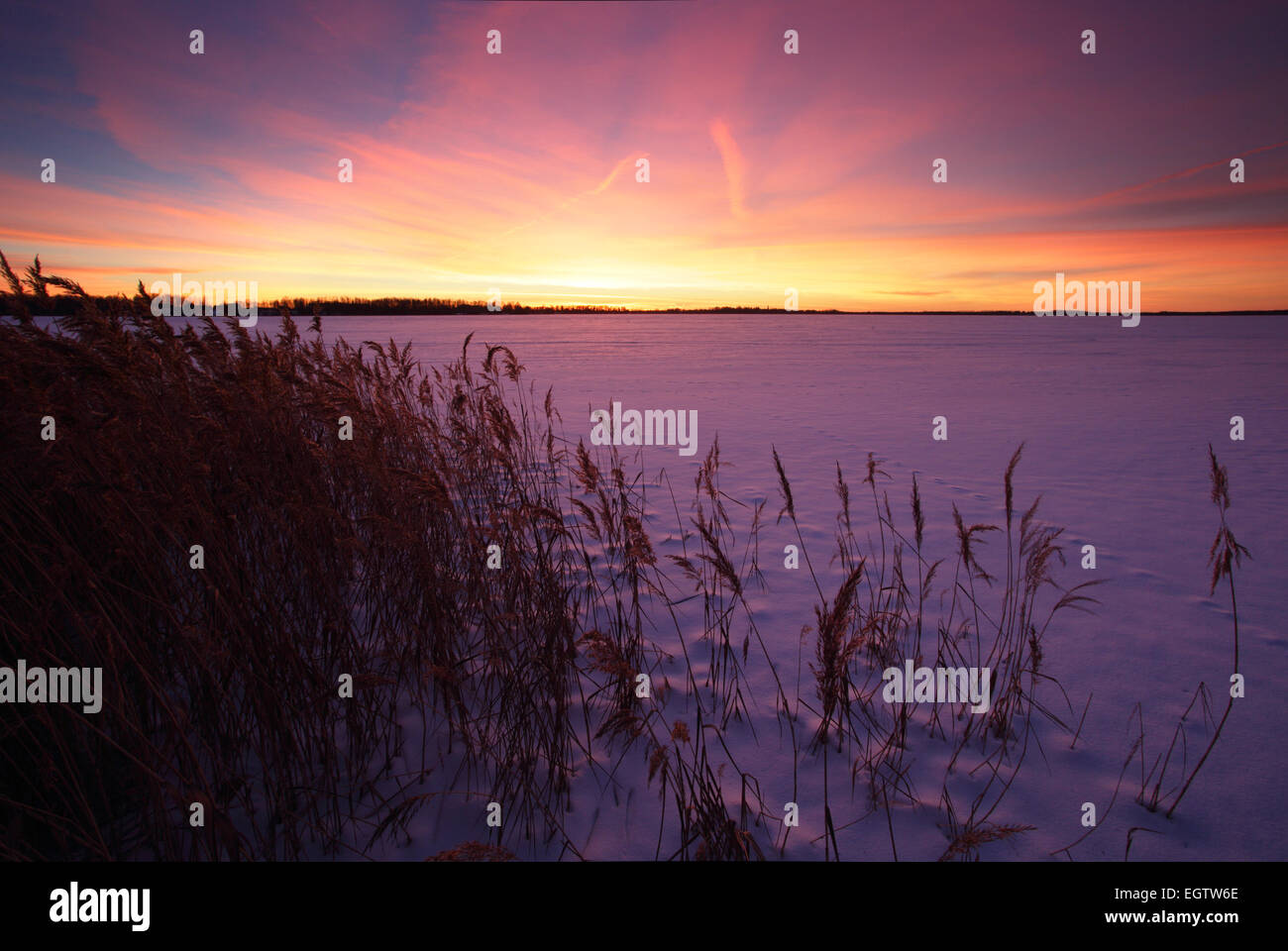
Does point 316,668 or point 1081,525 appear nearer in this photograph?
point 316,668

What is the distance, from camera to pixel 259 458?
3379 mm

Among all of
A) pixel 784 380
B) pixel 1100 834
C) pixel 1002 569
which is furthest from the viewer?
pixel 784 380

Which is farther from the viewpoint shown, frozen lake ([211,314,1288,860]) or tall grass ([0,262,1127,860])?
frozen lake ([211,314,1288,860])

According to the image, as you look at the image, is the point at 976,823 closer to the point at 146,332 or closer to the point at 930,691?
the point at 930,691

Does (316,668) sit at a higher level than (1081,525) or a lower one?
lower

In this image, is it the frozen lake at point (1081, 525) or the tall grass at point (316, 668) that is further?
the frozen lake at point (1081, 525)

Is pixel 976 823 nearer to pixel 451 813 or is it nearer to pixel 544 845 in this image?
pixel 544 845

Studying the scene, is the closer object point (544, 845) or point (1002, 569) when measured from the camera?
point (544, 845)

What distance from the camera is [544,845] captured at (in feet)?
7.35
